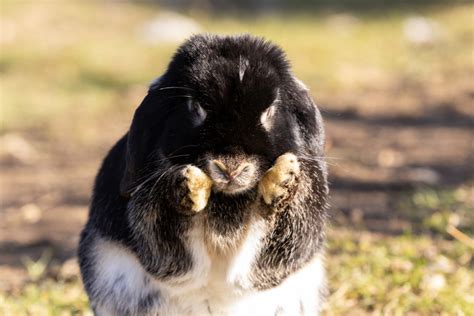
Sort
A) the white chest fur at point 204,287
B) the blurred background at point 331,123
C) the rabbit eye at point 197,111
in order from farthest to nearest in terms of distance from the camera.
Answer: the blurred background at point 331,123 → the white chest fur at point 204,287 → the rabbit eye at point 197,111

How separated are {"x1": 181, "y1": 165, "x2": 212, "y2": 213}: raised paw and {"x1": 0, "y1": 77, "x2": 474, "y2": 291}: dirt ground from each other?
2091 millimetres

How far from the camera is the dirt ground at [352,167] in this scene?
581cm

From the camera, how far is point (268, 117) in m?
3.08

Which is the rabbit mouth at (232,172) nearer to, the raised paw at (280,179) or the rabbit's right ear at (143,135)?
the raised paw at (280,179)

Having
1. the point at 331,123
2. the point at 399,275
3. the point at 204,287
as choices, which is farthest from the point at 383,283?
the point at 331,123

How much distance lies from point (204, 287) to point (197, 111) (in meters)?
0.71

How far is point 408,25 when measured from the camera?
440 inches

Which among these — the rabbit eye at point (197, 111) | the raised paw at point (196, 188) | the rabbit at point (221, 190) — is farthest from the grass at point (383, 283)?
the rabbit eye at point (197, 111)

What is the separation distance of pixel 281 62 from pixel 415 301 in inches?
67.9

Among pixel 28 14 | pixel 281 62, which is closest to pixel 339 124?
pixel 281 62

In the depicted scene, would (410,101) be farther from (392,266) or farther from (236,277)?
(236,277)

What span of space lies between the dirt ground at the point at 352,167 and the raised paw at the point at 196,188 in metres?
2.09

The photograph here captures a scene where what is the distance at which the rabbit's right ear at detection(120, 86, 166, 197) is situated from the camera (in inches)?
127

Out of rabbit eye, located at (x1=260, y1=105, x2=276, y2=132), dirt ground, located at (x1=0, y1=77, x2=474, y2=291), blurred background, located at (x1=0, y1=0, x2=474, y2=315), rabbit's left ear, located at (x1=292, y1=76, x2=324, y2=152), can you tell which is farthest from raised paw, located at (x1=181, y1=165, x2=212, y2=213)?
dirt ground, located at (x1=0, y1=77, x2=474, y2=291)
